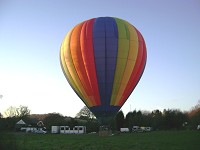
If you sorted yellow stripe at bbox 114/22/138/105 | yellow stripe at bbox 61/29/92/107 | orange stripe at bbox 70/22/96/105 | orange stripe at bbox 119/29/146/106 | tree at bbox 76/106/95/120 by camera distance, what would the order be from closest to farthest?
1. orange stripe at bbox 70/22/96/105
2. yellow stripe at bbox 114/22/138/105
3. yellow stripe at bbox 61/29/92/107
4. orange stripe at bbox 119/29/146/106
5. tree at bbox 76/106/95/120

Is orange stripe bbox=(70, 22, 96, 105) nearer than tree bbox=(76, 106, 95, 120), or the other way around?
orange stripe bbox=(70, 22, 96, 105)

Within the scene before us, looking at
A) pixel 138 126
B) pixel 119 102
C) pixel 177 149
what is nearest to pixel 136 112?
pixel 138 126

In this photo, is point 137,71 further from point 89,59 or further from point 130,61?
point 89,59

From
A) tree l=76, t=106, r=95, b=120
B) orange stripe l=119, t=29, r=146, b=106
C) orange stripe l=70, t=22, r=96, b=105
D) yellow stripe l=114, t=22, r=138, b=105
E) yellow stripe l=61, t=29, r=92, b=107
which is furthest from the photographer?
tree l=76, t=106, r=95, b=120

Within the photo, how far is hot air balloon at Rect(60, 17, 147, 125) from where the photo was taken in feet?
74.9

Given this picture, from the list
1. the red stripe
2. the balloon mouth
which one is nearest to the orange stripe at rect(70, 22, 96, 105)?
the red stripe

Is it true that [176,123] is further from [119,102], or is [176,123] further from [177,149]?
[177,149]

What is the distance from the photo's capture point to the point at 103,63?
22.8m

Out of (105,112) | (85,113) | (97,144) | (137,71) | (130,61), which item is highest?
(85,113)

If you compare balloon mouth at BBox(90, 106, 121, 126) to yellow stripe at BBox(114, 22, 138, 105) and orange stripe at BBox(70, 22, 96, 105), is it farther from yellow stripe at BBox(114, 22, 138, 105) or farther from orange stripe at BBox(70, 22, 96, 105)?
orange stripe at BBox(70, 22, 96, 105)

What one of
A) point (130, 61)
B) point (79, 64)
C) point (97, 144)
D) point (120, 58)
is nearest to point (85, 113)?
point (79, 64)

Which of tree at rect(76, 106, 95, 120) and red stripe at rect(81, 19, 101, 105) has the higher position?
tree at rect(76, 106, 95, 120)

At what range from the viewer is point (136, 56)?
23484 mm

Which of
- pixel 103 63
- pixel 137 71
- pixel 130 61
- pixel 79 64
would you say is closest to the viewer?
pixel 103 63
